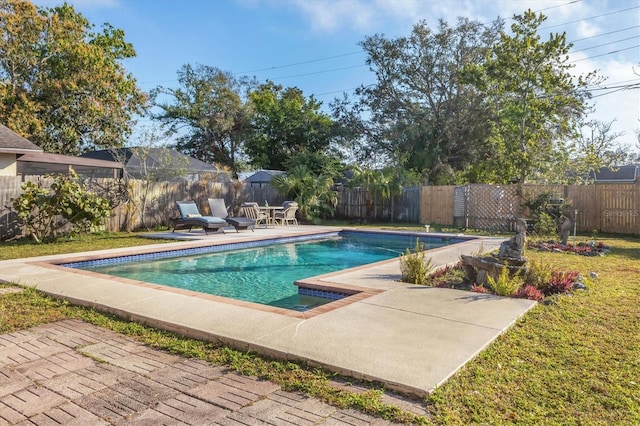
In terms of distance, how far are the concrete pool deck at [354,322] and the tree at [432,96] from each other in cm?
1922

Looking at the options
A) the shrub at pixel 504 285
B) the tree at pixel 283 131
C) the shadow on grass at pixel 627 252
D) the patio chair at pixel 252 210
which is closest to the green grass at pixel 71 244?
the patio chair at pixel 252 210

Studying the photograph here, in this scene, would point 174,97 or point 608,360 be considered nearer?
point 608,360

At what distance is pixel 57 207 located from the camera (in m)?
9.76

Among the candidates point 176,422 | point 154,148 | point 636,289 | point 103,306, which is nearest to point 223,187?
point 154,148

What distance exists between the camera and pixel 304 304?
220 inches

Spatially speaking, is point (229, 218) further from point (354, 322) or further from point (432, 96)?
point (432, 96)

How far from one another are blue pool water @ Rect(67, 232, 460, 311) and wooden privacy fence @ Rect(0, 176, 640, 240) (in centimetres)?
406

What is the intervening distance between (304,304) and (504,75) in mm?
13853

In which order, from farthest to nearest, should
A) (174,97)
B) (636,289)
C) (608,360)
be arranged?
1. (174,97)
2. (636,289)
3. (608,360)

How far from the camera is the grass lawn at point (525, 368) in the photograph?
2.36 meters

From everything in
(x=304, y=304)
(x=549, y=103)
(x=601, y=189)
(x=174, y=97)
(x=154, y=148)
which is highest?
(x=174, y=97)

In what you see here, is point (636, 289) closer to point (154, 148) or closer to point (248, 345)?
point (248, 345)

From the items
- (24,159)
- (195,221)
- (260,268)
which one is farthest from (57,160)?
(260,268)

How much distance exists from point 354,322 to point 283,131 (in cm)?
2648
